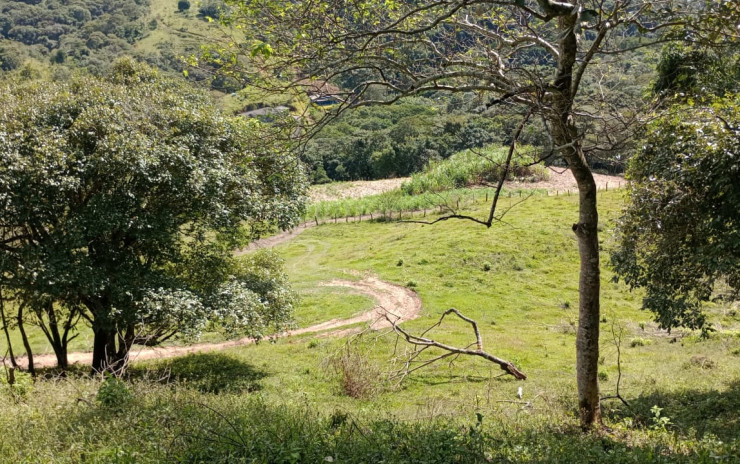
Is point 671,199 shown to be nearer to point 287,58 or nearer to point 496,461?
point 496,461

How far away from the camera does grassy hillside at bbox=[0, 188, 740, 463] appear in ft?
19.4

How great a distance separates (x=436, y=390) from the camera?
14.4 m

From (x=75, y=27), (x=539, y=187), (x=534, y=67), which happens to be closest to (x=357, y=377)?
(x=534, y=67)

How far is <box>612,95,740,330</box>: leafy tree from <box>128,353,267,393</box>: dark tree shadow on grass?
11012mm

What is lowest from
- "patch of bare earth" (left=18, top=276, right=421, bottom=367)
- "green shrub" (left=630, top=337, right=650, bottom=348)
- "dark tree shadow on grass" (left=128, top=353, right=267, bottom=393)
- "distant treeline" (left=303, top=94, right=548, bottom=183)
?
"green shrub" (left=630, top=337, right=650, bottom=348)

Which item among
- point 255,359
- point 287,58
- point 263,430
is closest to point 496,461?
point 263,430

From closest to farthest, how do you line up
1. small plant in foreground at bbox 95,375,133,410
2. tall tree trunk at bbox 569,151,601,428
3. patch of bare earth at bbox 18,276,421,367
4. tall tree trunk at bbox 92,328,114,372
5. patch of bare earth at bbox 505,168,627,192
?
tall tree trunk at bbox 569,151,601,428 < small plant in foreground at bbox 95,375,133,410 < tall tree trunk at bbox 92,328,114,372 < patch of bare earth at bbox 18,276,421,367 < patch of bare earth at bbox 505,168,627,192

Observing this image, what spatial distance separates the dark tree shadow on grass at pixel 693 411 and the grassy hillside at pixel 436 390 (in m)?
0.05

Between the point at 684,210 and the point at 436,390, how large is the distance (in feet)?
26.3

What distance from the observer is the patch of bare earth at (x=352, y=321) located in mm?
20641

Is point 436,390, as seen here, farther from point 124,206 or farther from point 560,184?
point 560,184

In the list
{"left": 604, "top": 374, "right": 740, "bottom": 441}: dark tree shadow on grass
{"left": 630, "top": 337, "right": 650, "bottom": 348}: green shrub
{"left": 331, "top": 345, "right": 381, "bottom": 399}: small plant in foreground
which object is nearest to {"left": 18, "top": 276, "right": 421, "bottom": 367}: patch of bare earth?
{"left": 331, "top": 345, "right": 381, "bottom": 399}: small plant in foreground

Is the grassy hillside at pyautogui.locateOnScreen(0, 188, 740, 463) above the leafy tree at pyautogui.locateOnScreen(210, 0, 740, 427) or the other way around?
the other way around

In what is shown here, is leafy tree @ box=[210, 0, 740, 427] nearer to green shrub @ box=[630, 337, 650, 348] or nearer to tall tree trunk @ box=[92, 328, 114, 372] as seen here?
tall tree trunk @ box=[92, 328, 114, 372]
